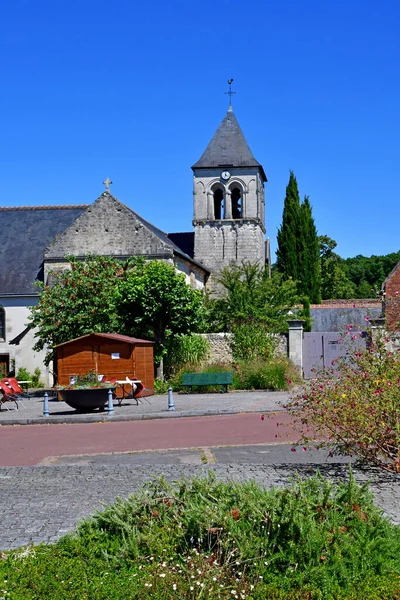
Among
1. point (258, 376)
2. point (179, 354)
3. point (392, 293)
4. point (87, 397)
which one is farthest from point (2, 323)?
point (87, 397)

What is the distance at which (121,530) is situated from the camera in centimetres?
517

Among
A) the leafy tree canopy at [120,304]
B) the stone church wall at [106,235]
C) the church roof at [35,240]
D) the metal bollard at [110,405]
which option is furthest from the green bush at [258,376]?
the stone church wall at [106,235]

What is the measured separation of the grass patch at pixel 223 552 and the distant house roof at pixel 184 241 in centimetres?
3997

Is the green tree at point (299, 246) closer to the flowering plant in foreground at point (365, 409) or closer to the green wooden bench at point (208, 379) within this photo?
the green wooden bench at point (208, 379)

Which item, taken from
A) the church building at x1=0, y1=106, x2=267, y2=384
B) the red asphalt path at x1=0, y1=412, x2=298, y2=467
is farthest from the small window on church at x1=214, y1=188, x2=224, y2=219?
the red asphalt path at x1=0, y1=412, x2=298, y2=467

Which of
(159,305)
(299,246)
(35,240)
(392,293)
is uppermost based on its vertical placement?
(299,246)

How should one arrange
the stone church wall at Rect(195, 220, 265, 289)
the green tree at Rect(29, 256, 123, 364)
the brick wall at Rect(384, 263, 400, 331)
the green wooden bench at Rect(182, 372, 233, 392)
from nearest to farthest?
the green wooden bench at Rect(182, 372, 233, 392), the green tree at Rect(29, 256, 123, 364), the brick wall at Rect(384, 263, 400, 331), the stone church wall at Rect(195, 220, 265, 289)

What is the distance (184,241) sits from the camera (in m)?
46.5

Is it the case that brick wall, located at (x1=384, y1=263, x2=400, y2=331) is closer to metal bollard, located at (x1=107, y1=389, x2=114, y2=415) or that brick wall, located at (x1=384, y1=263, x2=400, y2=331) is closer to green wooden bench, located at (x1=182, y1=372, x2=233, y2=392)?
green wooden bench, located at (x1=182, y1=372, x2=233, y2=392)

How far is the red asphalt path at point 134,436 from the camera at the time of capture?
1188 cm

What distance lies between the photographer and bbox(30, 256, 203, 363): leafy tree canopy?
25891 millimetres

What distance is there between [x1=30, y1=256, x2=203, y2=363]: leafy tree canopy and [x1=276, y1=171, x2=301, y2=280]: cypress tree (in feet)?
89.5

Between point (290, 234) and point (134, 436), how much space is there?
42987mm

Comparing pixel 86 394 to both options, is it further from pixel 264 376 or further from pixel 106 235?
pixel 106 235
